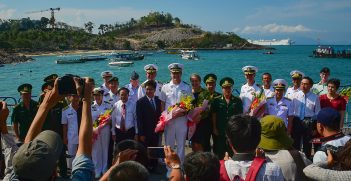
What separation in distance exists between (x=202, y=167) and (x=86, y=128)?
82 centimetres

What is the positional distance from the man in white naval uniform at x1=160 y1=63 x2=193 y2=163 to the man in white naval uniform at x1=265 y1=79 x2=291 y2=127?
4.79 ft

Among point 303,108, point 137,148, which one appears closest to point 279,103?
point 303,108

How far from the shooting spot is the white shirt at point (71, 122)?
22.9 ft

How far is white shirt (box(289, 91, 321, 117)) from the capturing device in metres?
7.55

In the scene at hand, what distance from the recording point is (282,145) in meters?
3.36

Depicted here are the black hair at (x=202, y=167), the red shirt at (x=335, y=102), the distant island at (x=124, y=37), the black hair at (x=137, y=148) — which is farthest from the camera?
the distant island at (x=124, y=37)

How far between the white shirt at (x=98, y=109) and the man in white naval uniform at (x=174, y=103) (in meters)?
1.03

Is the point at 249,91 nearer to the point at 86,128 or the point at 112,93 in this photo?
the point at 112,93

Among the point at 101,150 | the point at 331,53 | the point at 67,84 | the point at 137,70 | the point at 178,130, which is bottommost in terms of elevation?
the point at 137,70

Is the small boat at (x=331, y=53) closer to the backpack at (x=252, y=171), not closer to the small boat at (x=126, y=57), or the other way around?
the small boat at (x=126, y=57)

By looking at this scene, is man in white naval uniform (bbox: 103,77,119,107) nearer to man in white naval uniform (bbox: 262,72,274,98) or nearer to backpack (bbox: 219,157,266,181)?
man in white naval uniform (bbox: 262,72,274,98)

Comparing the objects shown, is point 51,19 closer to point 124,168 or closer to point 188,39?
point 188,39

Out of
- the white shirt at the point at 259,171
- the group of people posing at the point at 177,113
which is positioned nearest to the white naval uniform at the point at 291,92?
the group of people posing at the point at 177,113

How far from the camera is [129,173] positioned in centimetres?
231
